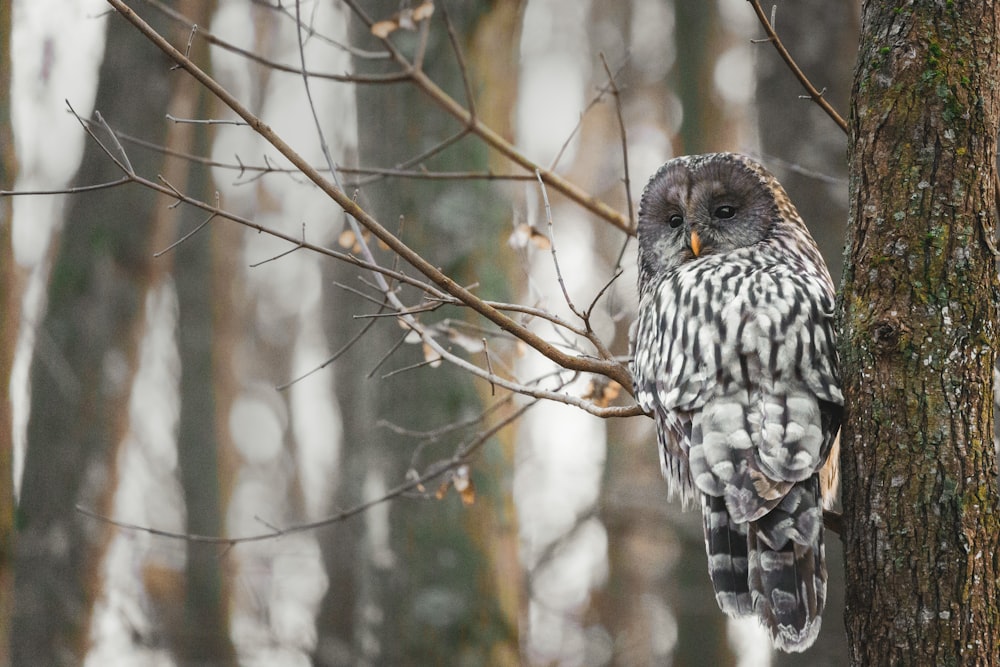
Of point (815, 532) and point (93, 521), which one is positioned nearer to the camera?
point (815, 532)

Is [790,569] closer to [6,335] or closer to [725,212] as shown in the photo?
[725,212]

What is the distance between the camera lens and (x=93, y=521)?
611cm

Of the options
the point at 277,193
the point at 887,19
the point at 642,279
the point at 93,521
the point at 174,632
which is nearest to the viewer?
the point at 887,19

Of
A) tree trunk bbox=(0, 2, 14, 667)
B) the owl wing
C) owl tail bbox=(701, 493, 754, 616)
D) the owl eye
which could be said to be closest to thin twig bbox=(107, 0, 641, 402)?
the owl wing

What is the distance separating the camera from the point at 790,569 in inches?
117

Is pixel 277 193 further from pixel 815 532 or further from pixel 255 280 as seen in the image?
pixel 815 532

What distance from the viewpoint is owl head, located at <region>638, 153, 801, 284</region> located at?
414 centimetres

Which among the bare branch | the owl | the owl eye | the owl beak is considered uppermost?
the bare branch

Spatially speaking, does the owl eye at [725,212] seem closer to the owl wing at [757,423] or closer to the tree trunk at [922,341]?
the owl wing at [757,423]

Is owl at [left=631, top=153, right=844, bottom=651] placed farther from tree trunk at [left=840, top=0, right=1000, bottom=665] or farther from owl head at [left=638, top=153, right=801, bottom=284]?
tree trunk at [left=840, top=0, right=1000, bottom=665]

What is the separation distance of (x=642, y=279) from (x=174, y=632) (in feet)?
20.8

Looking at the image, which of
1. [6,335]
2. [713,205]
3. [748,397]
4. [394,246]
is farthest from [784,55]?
[6,335]

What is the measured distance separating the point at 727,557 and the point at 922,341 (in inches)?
33.6

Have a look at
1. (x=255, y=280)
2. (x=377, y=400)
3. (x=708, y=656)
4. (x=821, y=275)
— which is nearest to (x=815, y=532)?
(x=821, y=275)
